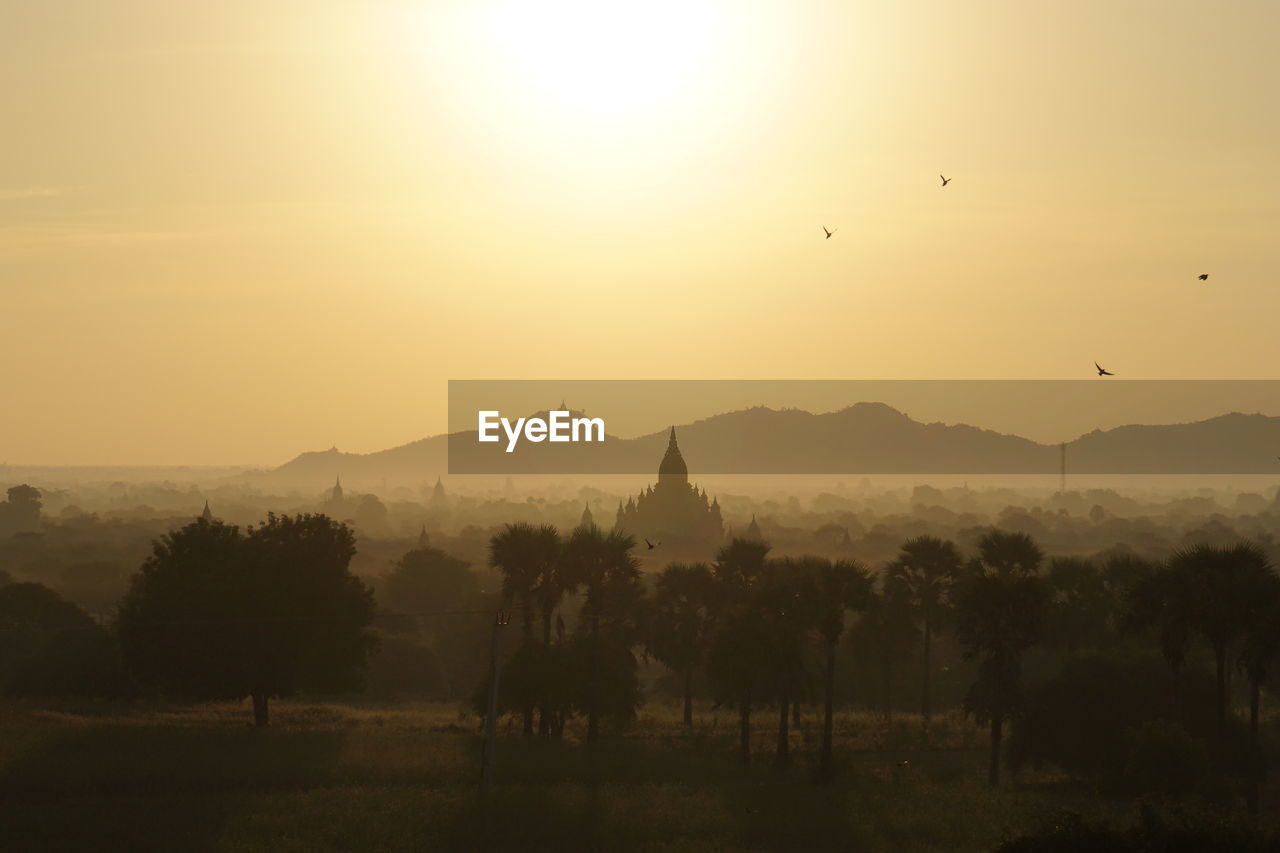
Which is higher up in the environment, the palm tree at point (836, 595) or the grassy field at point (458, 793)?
the palm tree at point (836, 595)

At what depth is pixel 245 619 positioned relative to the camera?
71.2m

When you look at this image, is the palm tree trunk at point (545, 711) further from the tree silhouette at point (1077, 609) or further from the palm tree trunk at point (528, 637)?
the tree silhouette at point (1077, 609)

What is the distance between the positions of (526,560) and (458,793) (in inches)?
641

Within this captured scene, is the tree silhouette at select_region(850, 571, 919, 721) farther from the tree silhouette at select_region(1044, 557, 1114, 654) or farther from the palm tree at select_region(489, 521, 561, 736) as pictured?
the palm tree at select_region(489, 521, 561, 736)

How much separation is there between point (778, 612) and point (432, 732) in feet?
56.5

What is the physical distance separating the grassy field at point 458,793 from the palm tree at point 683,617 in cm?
986

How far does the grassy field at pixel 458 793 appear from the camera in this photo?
47.5 m

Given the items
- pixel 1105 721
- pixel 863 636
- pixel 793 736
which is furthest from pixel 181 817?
pixel 863 636

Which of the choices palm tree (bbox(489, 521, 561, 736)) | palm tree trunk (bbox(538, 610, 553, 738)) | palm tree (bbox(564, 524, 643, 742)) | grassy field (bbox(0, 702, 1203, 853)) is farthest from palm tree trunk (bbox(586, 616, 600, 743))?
palm tree (bbox(489, 521, 561, 736))

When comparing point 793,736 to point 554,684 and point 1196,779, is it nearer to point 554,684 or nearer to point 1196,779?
point 554,684

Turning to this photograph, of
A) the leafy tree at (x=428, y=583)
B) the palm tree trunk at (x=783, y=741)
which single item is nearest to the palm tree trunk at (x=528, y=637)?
the palm tree trunk at (x=783, y=741)

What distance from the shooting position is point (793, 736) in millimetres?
70562

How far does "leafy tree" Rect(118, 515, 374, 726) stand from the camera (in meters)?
70.1

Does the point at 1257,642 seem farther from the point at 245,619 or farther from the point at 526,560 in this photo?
the point at 245,619
